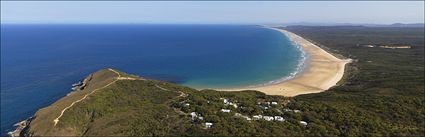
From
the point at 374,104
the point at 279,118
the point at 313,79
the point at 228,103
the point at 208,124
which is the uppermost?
the point at 228,103

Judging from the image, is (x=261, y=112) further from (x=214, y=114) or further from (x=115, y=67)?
(x=115, y=67)

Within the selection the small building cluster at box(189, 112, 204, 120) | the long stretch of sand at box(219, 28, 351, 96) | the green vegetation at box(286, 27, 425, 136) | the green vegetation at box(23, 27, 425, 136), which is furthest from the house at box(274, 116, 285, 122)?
the long stretch of sand at box(219, 28, 351, 96)

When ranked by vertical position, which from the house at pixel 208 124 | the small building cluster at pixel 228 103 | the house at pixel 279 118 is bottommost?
the house at pixel 208 124

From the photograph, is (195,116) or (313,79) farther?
(313,79)

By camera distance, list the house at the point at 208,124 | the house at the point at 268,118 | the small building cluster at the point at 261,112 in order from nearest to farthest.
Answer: the house at the point at 208,124, the small building cluster at the point at 261,112, the house at the point at 268,118

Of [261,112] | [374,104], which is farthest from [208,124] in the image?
[374,104]

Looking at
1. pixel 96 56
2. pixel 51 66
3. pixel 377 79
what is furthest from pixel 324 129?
pixel 96 56

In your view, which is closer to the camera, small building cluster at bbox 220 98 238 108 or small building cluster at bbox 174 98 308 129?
small building cluster at bbox 174 98 308 129

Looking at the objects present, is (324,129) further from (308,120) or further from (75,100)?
(75,100)

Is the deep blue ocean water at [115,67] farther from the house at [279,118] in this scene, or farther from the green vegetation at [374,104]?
the house at [279,118]

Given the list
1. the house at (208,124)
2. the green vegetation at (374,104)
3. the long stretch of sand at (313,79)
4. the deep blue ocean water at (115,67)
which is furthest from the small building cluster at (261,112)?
the deep blue ocean water at (115,67)

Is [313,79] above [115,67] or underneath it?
underneath

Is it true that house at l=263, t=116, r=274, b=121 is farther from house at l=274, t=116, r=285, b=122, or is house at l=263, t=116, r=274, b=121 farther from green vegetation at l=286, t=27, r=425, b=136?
green vegetation at l=286, t=27, r=425, b=136

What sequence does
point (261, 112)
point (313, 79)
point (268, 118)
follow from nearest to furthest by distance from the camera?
point (268, 118), point (261, 112), point (313, 79)
